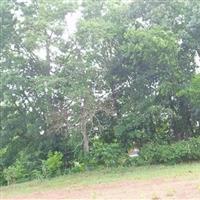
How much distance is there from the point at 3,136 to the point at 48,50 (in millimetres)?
4720

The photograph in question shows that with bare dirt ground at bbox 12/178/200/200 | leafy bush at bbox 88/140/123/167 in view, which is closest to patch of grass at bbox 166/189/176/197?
bare dirt ground at bbox 12/178/200/200

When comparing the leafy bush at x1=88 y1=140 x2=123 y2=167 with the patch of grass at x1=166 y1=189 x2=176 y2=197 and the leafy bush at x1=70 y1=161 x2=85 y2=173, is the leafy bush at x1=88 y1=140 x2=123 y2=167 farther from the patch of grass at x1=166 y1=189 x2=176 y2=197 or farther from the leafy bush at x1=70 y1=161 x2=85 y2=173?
the patch of grass at x1=166 y1=189 x2=176 y2=197

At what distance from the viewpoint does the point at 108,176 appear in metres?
18.3

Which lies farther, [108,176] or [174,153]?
[174,153]

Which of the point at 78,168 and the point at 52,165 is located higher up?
the point at 52,165

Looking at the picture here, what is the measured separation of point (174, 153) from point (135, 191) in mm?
7847

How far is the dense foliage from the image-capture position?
20156 mm

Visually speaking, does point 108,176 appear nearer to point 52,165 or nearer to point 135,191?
point 52,165

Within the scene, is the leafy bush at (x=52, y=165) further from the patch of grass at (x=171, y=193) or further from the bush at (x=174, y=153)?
the patch of grass at (x=171, y=193)

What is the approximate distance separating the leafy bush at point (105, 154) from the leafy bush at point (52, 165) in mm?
1470

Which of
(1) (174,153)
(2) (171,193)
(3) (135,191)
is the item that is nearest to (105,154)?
(1) (174,153)

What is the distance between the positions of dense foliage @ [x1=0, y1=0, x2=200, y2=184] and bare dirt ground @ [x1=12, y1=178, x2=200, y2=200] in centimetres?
544

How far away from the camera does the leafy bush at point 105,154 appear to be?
2095 centimetres

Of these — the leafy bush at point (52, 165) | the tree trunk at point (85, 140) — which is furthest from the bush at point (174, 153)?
the leafy bush at point (52, 165)
